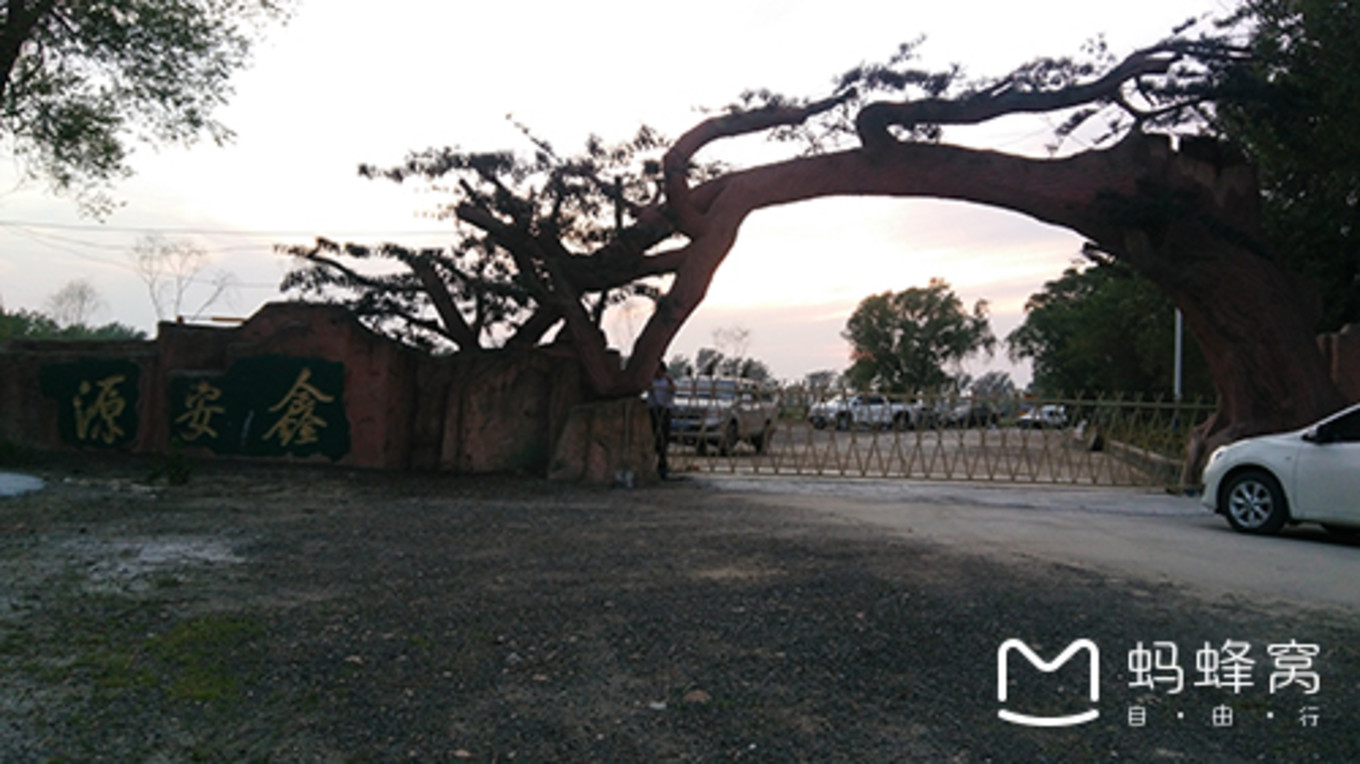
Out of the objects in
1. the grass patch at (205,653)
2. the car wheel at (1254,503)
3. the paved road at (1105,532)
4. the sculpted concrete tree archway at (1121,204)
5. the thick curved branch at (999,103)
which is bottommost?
the grass patch at (205,653)

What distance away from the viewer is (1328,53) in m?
13.0

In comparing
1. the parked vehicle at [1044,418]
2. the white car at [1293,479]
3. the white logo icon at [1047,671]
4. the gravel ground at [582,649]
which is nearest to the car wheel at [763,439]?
the parked vehicle at [1044,418]

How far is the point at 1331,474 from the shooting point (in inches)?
331

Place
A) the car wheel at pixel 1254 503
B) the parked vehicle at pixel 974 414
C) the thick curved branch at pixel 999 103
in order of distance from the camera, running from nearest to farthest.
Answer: the car wheel at pixel 1254 503 → the thick curved branch at pixel 999 103 → the parked vehicle at pixel 974 414

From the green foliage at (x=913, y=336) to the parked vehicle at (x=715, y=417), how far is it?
32416 mm

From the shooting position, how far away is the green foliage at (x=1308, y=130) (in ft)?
41.7

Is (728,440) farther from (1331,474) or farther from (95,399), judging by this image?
(95,399)

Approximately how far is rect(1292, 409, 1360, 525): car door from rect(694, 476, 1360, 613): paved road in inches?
11.7

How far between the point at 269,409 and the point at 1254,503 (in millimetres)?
11884

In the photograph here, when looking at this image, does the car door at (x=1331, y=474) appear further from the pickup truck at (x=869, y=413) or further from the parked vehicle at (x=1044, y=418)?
the pickup truck at (x=869, y=413)

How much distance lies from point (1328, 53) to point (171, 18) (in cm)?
1509

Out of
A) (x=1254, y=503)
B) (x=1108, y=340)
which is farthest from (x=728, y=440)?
(x=1108, y=340)

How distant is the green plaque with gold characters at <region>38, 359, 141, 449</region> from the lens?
44.4 feet

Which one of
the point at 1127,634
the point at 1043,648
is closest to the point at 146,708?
the point at 1043,648
